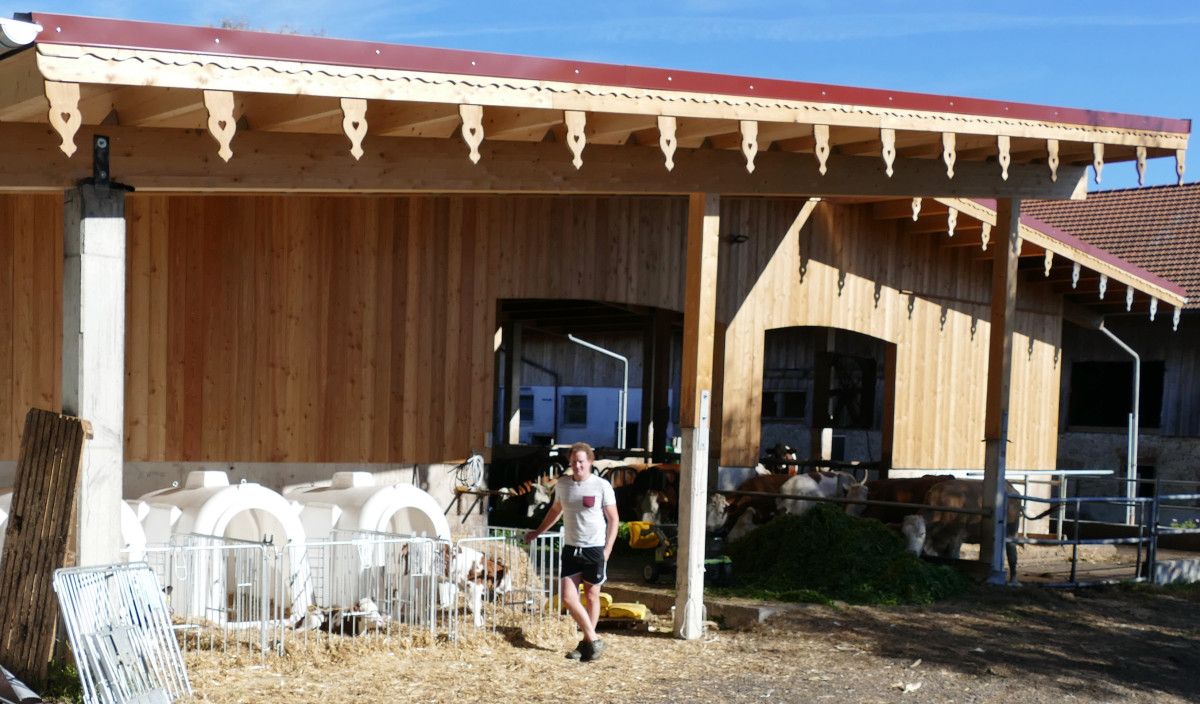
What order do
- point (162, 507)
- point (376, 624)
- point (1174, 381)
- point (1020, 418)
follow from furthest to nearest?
point (1174, 381) < point (1020, 418) < point (162, 507) < point (376, 624)

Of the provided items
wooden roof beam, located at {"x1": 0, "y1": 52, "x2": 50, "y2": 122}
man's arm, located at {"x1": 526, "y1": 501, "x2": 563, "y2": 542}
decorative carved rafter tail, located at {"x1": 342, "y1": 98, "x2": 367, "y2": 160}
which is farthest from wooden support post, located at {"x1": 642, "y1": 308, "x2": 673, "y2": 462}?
wooden roof beam, located at {"x1": 0, "y1": 52, "x2": 50, "y2": 122}

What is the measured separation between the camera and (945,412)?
58.5 ft

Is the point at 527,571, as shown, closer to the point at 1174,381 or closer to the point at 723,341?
the point at 723,341

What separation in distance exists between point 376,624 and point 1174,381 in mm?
20352

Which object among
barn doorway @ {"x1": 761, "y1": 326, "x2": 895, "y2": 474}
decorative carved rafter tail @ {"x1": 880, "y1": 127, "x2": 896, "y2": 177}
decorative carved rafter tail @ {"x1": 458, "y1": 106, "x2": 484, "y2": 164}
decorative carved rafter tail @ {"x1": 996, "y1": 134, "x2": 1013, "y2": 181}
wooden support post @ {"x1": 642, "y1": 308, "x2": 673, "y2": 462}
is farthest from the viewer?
wooden support post @ {"x1": 642, "y1": 308, "x2": 673, "y2": 462}

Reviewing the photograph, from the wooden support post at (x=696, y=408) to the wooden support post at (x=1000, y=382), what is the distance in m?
4.35

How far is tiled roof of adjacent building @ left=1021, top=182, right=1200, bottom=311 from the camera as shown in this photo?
81.9 feet

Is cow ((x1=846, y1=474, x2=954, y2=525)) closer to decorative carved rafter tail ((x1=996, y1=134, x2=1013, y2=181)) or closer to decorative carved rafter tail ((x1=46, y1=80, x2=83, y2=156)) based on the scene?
decorative carved rafter tail ((x1=996, y1=134, x2=1013, y2=181))

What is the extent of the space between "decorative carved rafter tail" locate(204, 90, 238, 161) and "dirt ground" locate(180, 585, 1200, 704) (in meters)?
3.28

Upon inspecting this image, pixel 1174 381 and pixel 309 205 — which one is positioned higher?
pixel 309 205

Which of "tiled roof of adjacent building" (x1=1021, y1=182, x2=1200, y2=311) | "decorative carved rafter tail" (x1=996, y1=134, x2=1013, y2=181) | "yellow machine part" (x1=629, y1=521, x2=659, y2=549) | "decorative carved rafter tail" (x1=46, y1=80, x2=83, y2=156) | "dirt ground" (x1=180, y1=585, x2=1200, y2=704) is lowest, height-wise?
"yellow machine part" (x1=629, y1=521, x2=659, y2=549)

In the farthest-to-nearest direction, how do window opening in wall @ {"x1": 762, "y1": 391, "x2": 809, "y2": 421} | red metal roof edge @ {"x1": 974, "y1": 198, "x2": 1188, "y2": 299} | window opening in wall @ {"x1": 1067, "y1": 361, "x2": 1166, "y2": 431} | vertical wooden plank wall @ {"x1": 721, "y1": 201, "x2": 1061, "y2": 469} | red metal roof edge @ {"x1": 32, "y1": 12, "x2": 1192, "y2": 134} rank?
window opening in wall @ {"x1": 762, "y1": 391, "x2": 809, "y2": 421} → window opening in wall @ {"x1": 1067, "y1": 361, "x2": 1166, "y2": 431} → red metal roof edge @ {"x1": 974, "y1": 198, "x2": 1188, "y2": 299} → vertical wooden plank wall @ {"x1": 721, "y1": 201, "x2": 1061, "y2": 469} → red metal roof edge @ {"x1": 32, "y1": 12, "x2": 1192, "y2": 134}

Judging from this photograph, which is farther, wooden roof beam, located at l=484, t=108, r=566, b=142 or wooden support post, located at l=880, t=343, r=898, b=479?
wooden support post, located at l=880, t=343, r=898, b=479

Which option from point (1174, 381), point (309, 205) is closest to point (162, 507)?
point (309, 205)
